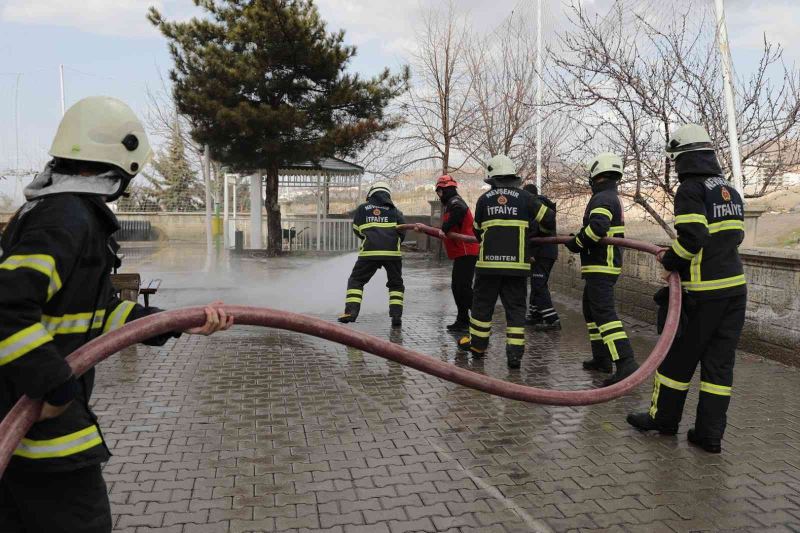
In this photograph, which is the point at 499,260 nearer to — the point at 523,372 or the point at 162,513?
the point at 523,372

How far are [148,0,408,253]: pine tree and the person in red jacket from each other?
36.4 feet

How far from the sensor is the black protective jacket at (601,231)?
587 centimetres

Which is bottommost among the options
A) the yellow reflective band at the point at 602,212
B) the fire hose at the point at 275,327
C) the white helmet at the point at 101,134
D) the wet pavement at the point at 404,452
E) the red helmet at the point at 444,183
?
the wet pavement at the point at 404,452

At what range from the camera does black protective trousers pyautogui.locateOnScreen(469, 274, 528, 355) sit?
6.50 metres

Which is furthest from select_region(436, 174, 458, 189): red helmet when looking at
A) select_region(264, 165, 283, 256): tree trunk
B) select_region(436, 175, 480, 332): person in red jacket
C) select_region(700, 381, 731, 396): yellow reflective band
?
select_region(264, 165, 283, 256): tree trunk

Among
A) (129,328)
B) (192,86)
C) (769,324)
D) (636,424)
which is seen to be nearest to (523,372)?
(636,424)

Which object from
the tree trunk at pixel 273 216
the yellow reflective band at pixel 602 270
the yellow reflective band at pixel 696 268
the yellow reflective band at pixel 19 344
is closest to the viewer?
the yellow reflective band at pixel 19 344

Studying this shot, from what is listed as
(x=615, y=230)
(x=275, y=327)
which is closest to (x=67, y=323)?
(x=275, y=327)

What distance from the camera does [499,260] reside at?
6.48 metres

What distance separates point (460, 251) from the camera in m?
8.23

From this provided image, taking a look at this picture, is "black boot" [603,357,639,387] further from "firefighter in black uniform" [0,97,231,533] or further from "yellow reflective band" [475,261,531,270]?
"firefighter in black uniform" [0,97,231,533]

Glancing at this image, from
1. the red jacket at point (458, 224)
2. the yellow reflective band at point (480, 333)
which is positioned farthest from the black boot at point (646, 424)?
the red jacket at point (458, 224)

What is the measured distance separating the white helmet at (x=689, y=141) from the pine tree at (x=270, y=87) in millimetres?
14864

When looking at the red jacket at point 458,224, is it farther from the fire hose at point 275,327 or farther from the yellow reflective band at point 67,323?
the yellow reflective band at point 67,323
